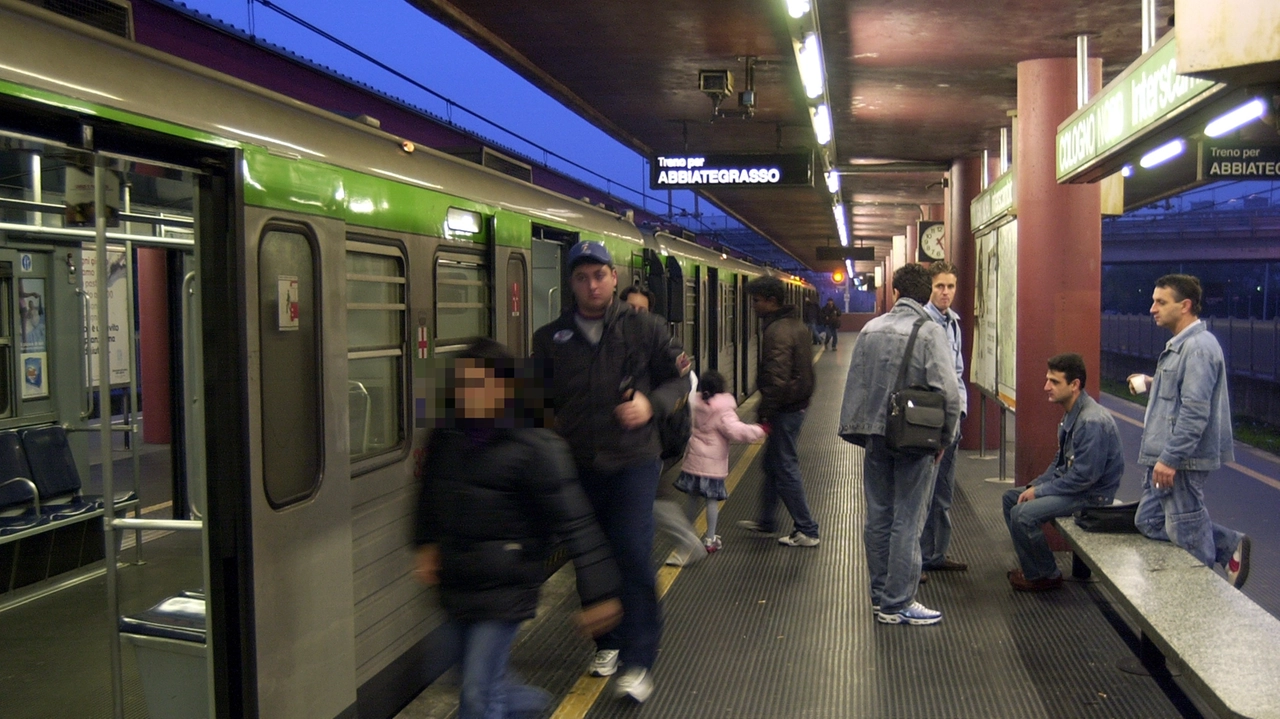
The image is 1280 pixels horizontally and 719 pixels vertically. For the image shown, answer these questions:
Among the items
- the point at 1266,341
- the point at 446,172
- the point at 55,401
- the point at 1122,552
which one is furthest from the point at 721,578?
the point at 1266,341

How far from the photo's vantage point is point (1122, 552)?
220 inches

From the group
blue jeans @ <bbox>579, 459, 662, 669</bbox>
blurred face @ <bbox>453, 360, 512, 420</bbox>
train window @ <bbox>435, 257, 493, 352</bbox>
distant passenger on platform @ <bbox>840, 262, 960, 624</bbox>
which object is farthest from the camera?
distant passenger on platform @ <bbox>840, 262, 960, 624</bbox>

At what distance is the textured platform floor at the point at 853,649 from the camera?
4715 mm

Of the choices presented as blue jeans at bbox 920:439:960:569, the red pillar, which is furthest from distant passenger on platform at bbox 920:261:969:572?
the red pillar

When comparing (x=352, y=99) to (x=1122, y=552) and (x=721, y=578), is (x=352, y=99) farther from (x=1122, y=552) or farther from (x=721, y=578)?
(x=1122, y=552)

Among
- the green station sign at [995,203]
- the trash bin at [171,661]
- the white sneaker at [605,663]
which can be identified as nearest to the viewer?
the trash bin at [171,661]

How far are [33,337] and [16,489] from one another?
1199mm

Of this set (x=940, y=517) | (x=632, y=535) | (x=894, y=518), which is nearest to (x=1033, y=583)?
(x=940, y=517)

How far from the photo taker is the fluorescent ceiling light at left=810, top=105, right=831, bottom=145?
399 inches

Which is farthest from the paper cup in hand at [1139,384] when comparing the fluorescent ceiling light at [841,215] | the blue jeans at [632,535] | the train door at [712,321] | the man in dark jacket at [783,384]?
the fluorescent ceiling light at [841,215]

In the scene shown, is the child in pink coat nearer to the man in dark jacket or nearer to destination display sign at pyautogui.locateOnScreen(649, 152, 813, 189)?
the man in dark jacket

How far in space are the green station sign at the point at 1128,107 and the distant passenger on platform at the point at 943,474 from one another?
102 centimetres

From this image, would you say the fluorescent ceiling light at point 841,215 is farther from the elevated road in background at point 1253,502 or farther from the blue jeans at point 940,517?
the blue jeans at point 940,517

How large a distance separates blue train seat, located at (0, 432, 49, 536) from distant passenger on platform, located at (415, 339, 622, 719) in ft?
15.6
